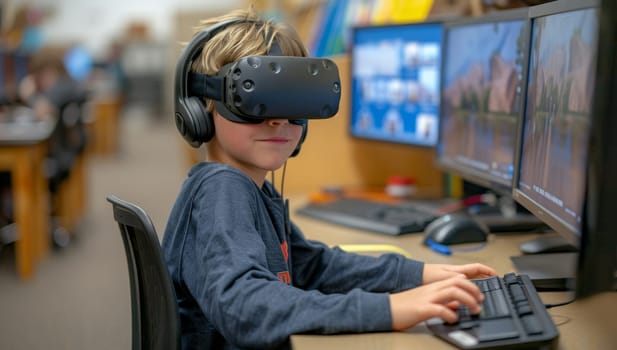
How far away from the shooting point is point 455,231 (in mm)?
1405

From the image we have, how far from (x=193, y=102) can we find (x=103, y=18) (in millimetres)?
11442

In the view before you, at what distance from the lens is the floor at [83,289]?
2.62 m

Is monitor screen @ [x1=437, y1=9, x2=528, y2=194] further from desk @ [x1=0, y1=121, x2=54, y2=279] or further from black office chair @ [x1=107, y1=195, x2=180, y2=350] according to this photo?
desk @ [x1=0, y1=121, x2=54, y2=279]

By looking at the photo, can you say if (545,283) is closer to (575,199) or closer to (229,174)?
(575,199)

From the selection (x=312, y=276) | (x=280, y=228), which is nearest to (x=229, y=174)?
(x=280, y=228)

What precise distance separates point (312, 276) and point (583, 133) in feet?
1.66

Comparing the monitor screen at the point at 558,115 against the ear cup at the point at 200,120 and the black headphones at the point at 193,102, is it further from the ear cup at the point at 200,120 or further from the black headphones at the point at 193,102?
the ear cup at the point at 200,120

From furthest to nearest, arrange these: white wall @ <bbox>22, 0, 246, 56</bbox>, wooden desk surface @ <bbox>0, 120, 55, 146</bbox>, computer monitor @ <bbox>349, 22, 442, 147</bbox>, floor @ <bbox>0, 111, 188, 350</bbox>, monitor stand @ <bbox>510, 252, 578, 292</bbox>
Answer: white wall @ <bbox>22, 0, 246, 56</bbox> → wooden desk surface @ <bbox>0, 120, 55, 146</bbox> → floor @ <bbox>0, 111, 188, 350</bbox> → computer monitor @ <bbox>349, 22, 442, 147</bbox> → monitor stand @ <bbox>510, 252, 578, 292</bbox>

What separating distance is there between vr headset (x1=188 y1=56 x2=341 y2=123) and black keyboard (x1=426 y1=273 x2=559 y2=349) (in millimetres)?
353

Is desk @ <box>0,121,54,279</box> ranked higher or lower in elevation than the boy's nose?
lower

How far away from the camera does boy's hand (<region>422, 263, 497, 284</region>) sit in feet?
3.48

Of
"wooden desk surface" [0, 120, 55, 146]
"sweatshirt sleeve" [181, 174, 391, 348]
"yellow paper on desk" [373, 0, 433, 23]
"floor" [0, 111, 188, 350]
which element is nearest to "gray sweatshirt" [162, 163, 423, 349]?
"sweatshirt sleeve" [181, 174, 391, 348]

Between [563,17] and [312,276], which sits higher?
[563,17]

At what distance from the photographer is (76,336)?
263cm
